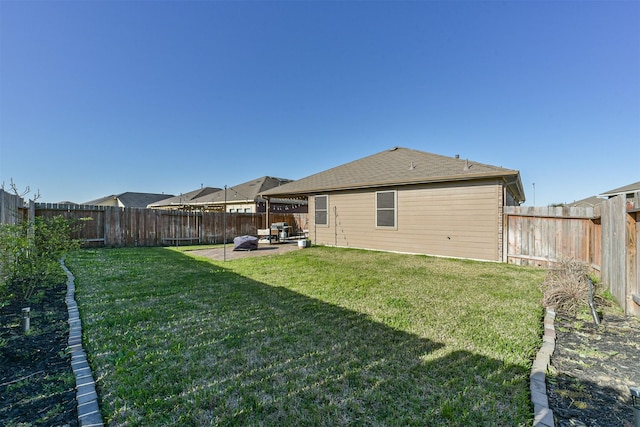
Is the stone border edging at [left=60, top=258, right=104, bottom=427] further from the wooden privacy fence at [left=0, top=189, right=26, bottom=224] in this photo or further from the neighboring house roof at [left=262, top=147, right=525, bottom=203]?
the neighboring house roof at [left=262, top=147, right=525, bottom=203]

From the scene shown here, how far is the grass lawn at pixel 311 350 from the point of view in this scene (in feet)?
5.85

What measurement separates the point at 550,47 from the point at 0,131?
19.0m

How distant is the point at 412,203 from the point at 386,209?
101 centimetres

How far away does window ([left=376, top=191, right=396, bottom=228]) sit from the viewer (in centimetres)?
991

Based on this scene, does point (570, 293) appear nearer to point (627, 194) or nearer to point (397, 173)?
point (397, 173)

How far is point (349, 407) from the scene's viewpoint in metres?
1.81

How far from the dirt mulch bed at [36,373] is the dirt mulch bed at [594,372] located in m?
3.16

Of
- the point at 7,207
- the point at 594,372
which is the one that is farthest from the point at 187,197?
the point at 594,372

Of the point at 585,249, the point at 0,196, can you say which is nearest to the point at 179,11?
the point at 0,196

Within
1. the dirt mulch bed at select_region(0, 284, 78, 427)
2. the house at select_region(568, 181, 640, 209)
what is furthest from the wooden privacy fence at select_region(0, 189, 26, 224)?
the house at select_region(568, 181, 640, 209)

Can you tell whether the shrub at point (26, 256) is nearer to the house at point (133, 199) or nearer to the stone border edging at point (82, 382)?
the stone border edging at point (82, 382)

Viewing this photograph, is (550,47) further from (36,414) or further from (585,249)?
(36,414)

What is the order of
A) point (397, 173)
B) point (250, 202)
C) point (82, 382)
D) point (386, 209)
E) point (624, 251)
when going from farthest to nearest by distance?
point (250, 202) < point (386, 209) < point (397, 173) < point (624, 251) < point (82, 382)

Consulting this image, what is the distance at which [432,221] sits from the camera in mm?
9000
